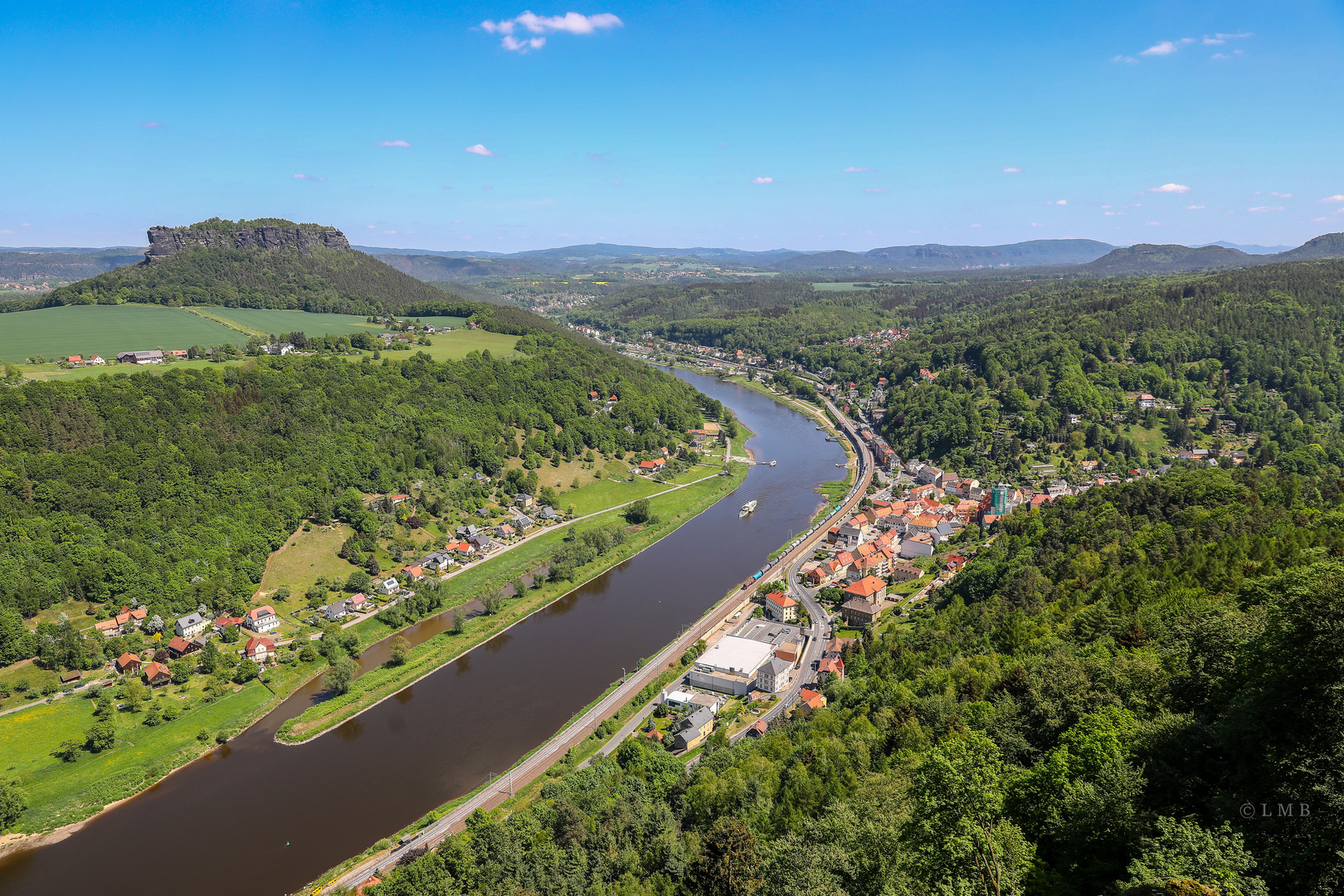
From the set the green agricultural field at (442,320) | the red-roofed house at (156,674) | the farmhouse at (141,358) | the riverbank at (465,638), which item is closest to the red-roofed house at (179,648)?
the red-roofed house at (156,674)

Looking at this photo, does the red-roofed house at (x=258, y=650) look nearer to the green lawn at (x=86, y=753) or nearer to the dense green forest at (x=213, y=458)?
the green lawn at (x=86, y=753)

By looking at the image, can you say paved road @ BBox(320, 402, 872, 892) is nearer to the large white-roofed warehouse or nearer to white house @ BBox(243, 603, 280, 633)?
the large white-roofed warehouse

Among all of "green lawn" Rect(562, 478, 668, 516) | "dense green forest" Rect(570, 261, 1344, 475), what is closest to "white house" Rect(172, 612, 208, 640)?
"green lawn" Rect(562, 478, 668, 516)

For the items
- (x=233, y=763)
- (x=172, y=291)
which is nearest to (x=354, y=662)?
(x=233, y=763)

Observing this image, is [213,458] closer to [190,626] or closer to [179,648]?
[190,626]

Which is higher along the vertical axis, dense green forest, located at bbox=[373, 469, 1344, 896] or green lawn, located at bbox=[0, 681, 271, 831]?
dense green forest, located at bbox=[373, 469, 1344, 896]

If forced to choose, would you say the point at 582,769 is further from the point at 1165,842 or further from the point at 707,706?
the point at 1165,842

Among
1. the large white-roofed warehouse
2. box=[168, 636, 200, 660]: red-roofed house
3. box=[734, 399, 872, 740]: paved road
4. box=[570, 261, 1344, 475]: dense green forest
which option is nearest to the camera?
box=[734, 399, 872, 740]: paved road
